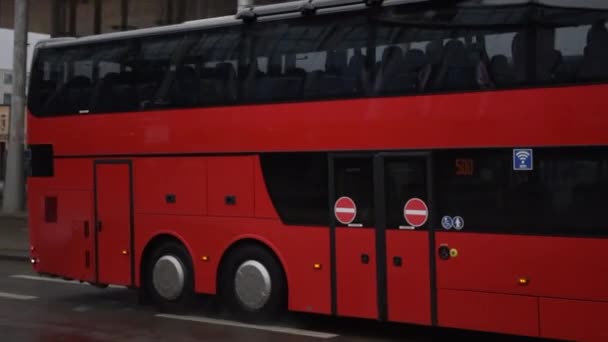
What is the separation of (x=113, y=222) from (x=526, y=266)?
19.9 ft

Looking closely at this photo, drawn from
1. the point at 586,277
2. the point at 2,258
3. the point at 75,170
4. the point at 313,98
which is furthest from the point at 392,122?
the point at 2,258

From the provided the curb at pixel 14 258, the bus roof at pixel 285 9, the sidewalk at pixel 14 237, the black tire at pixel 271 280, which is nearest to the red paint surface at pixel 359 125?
the bus roof at pixel 285 9

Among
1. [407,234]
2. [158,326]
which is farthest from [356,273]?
[158,326]

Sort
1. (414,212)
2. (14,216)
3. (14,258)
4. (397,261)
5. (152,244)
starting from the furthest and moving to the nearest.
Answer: (14,216), (14,258), (152,244), (397,261), (414,212)

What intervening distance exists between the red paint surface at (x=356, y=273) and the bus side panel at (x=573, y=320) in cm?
194

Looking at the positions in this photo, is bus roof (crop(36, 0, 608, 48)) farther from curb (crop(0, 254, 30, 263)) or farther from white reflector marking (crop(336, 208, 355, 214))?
curb (crop(0, 254, 30, 263))

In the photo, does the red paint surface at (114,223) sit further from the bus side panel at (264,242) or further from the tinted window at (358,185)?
the tinted window at (358,185)

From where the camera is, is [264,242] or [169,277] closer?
[264,242]

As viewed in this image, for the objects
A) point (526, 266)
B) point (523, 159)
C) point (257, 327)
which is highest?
point (523, 159)

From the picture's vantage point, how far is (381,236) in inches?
378

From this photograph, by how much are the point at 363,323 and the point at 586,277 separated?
3.72 meters

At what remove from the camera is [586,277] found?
27.1 feet

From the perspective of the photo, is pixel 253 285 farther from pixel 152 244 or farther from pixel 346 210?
pixel 152 244

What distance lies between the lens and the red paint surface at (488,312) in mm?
8625
